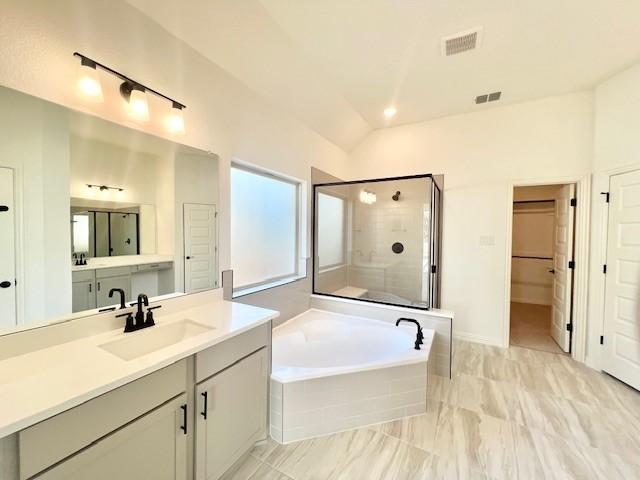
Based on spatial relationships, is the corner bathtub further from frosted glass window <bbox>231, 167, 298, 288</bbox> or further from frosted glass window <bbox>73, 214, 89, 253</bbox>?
frosted glass window <bbox>73, 214, 89, 253</bbox>

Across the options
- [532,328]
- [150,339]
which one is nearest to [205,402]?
[150,339]

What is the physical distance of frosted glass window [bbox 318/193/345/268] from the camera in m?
3.53

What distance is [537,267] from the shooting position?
17.0ft

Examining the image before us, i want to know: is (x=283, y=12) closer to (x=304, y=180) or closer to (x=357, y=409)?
(x=304, y=180)

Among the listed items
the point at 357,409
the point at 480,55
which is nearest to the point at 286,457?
the point at 357,409

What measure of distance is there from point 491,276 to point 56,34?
13.6ft

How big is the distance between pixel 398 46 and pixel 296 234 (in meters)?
2.06

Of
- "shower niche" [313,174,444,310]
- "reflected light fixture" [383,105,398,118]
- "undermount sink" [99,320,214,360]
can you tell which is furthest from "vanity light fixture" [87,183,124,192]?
"reflected light fixture" [383,105,398,118]

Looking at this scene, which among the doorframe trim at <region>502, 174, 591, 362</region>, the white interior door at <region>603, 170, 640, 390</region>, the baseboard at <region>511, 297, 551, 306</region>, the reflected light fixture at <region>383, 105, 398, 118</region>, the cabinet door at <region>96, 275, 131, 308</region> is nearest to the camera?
the cabinet door at <region>96, 275, 131, 308</region>

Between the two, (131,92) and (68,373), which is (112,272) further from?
(131,92)

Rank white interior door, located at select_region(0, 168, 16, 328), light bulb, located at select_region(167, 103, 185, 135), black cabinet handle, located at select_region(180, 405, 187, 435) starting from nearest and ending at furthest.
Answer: white interior door, located at select_region(0, 168, 16, 328) → black cabinet handle, located at select_region(180, 405, 187, 435) → light bulb, located at select_region(167, 103, 185, 135)

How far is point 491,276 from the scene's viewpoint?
129 inches

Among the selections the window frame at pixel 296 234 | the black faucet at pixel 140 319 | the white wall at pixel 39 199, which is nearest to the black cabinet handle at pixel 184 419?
the black faucet at pixel 140 319

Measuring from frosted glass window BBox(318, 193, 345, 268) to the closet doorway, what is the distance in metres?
2.52
